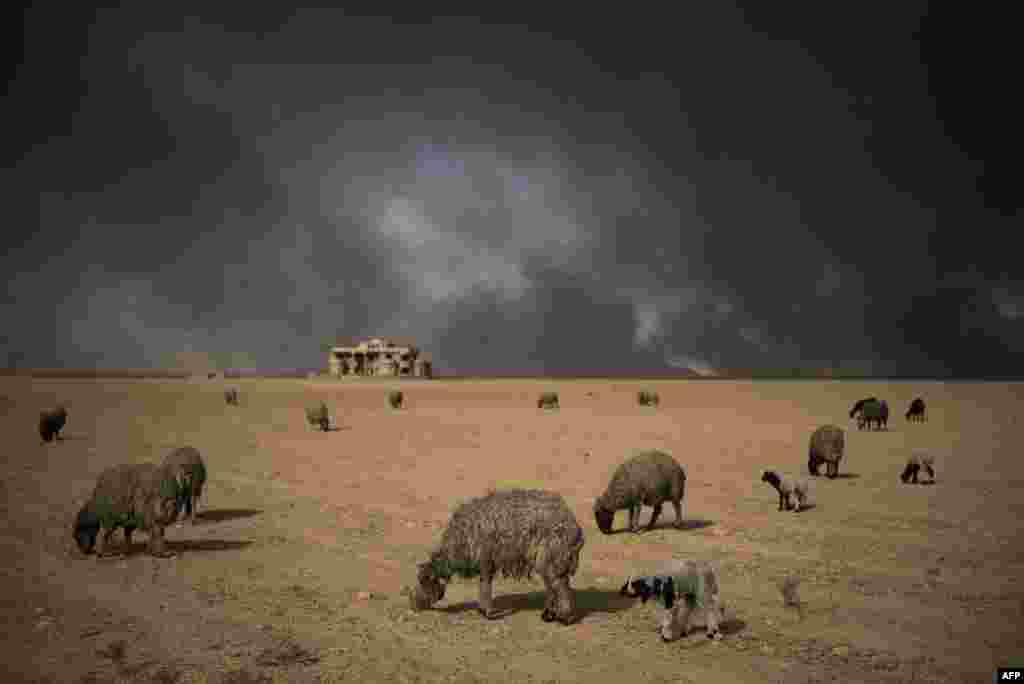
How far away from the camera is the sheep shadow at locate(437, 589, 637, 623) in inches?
421

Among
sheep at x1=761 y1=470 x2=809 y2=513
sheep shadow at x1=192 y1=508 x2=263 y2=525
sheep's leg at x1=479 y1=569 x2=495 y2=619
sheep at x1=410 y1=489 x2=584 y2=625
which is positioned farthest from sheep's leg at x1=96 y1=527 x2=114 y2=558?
sheep at x1=761 y1=470 x2=809 y2=513

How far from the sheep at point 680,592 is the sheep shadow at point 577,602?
1094mm

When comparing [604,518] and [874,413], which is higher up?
[874,413]

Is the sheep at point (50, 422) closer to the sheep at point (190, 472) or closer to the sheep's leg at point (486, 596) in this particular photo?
the sheep at point (190, 472)

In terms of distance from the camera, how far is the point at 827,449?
23672mm

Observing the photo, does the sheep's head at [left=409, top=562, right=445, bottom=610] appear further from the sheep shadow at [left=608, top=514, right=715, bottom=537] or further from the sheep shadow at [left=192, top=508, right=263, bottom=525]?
the sheep shadow at [left=192, top=508, right=263, bottom=525]

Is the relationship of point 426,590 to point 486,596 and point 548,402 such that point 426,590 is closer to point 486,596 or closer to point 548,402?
point 486,596

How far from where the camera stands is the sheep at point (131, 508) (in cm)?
1353

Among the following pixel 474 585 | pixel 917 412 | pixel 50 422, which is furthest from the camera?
pixel 917 412

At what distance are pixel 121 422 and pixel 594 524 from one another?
1581 inches

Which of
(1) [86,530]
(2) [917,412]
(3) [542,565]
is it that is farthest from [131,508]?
(2) [917,412]

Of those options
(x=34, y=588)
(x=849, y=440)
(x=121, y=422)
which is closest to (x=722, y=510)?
(x=34, y=588)

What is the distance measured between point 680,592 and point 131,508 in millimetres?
10799

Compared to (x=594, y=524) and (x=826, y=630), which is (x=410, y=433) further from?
(x=826, y=630)
